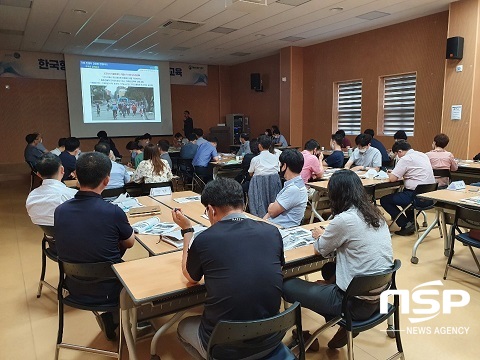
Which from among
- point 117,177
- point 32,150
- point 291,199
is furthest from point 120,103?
point 291,199

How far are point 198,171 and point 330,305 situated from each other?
16.7 feet

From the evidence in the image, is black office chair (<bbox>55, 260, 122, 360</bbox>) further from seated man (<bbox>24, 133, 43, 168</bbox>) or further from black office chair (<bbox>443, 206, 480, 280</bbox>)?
seated man (<bbox>24, 133, 43, 168</bbox>)

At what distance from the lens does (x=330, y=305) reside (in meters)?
1.98

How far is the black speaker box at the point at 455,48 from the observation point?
627cm

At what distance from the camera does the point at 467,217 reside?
3127mm

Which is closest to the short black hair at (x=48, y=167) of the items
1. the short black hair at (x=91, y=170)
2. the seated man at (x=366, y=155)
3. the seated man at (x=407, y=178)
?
the short black hair at (x=91, y=170)

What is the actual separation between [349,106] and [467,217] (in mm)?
6485

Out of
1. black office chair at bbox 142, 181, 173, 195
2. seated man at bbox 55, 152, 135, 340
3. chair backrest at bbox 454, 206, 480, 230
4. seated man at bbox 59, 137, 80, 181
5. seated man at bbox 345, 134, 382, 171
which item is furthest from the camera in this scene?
seated man at bbox 345, 134, 382, 171

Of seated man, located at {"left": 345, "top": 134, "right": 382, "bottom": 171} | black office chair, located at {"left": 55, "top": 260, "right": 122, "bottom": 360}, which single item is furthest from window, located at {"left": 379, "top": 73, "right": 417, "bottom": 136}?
black office chair, located at {"left": 55, "top": 260, "right": 122, "bottom": 360}

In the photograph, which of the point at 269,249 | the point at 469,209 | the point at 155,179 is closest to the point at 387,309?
the point at 269,249

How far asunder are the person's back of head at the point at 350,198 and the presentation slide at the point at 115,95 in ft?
33.0

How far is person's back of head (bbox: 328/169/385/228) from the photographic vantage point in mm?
1984

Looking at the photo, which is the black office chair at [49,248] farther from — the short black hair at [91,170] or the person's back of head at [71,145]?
the person's back of head at [71,145]

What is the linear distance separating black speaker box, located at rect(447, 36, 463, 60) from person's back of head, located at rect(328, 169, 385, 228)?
5.63 meters
